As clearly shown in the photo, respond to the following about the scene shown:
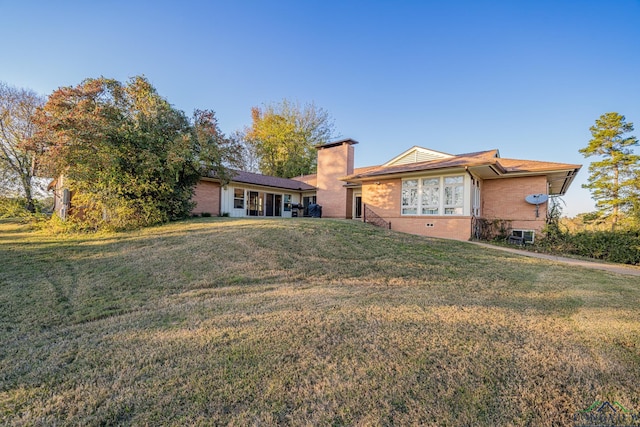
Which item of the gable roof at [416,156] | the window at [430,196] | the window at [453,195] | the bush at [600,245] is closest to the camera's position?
the bush at [600,245]

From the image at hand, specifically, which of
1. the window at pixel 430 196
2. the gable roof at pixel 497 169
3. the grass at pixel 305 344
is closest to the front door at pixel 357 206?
the gable roof at pixel 497 169

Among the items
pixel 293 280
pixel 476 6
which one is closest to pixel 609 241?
pixel 476 6

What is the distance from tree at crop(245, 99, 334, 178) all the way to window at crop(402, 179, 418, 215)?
18293mm

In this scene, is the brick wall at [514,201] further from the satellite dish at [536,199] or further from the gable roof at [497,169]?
the gable roof at [497,169]

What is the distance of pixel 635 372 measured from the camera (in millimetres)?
2695

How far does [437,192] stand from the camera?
1350 cm

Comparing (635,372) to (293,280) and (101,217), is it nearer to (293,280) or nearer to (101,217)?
(293,280)

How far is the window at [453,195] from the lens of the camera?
41.8ft

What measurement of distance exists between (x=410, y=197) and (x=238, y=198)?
1056 centimetres

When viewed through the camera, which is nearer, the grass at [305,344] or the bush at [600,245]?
the grass at [305,344]

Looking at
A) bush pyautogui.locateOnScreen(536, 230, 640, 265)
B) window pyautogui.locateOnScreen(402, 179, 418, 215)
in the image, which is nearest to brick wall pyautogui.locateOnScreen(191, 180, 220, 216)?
window pyautogui.locateOnScreen(402, 179, 418, 215)

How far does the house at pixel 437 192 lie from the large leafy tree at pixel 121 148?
3.49 metres

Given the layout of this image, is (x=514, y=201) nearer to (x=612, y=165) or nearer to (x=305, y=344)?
(x=612, y=165)

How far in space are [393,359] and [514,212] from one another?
14.0 metres
